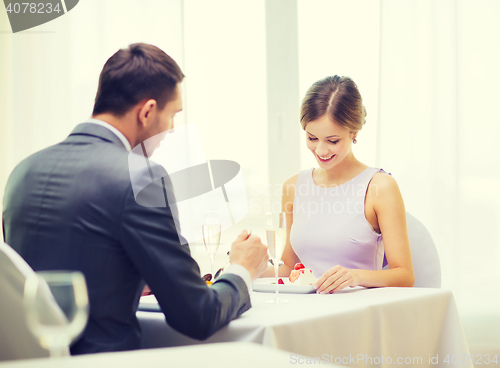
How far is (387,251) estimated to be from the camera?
1822mm

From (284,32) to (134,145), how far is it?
7.38ft

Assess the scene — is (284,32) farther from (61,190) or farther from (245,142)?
(61,190)

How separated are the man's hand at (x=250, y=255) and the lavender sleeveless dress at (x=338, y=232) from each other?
0.84 metres

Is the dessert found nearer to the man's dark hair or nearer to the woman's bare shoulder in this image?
the woman's bare shoulder

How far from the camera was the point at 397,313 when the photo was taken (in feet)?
4.31

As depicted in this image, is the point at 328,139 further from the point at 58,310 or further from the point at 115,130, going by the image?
the point at 58,310

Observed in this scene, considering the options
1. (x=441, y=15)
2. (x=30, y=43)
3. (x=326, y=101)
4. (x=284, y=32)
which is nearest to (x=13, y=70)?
(x=30, y=43)

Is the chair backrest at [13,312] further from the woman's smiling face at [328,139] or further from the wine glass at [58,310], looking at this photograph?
the woman's smiling face at [328,139]

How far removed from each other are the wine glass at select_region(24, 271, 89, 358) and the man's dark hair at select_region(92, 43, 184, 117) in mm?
516

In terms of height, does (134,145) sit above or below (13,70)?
below

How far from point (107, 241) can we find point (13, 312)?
23 centimetres

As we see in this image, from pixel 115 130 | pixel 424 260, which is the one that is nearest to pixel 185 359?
pixel 115 130

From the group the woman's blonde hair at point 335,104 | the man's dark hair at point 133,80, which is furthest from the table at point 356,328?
the woman's blonde hair at point 335,104

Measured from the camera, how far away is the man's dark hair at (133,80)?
3.97ft
